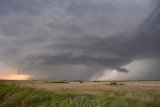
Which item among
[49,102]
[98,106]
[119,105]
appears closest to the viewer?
[98,106]

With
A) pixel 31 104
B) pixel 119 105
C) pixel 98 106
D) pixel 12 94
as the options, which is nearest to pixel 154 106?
pixel 119 105

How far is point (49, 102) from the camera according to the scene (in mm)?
Answer: 12500

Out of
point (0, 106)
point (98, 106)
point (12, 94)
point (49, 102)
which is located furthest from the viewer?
point (12, 94)

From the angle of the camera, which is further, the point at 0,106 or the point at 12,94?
the point at 12,94

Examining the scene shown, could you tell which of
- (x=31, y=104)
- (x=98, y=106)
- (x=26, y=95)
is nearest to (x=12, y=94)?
(x=26, y=95)

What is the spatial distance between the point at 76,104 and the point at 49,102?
64.7 inches

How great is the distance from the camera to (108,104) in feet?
38.2

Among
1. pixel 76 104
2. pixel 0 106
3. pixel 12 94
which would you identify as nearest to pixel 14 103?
pixel 0 106

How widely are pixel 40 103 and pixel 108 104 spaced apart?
314 centimetres

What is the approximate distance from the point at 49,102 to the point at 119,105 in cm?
312

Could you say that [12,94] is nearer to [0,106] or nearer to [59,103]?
[0,106]

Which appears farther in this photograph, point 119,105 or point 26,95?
point 26,95

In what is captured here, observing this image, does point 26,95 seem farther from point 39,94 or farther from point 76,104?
point 76,104

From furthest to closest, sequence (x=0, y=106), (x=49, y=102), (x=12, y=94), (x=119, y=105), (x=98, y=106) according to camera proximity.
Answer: (x=12, y=94)
(x=0, y=106)
(x=49, y=102)
(x=119, y=105)
(x=98, y=106)
